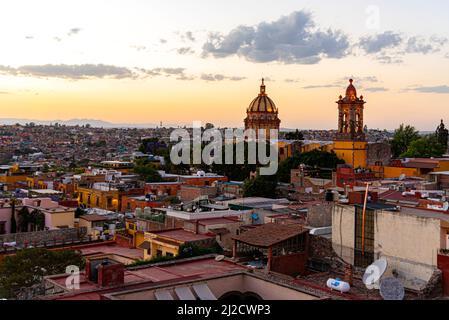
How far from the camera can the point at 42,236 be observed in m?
18.6

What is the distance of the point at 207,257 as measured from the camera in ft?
38.2

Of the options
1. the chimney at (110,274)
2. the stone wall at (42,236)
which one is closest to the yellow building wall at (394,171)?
the stone wall at (42,236)

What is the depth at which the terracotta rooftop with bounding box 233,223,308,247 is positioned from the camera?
11.8 m

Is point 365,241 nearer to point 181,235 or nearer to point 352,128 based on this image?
point 181,235

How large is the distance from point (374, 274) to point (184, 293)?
10.6ft

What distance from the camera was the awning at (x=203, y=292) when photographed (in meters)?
8.35

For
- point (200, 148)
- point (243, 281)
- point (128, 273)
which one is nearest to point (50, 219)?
point (128, 273)

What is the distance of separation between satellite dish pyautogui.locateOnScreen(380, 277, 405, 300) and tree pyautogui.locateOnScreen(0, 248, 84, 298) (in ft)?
25.5

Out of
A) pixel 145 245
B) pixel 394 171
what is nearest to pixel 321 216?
pixel 145 245

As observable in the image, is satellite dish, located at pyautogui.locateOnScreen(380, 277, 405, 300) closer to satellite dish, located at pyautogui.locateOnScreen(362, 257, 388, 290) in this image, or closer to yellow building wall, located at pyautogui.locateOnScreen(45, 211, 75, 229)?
satellite dish, located at pyautogui.locateOnScreen(362, 257, 388, 290)

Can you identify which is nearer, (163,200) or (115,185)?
(163,200)

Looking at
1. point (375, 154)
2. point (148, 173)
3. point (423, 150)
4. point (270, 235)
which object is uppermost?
point (423, 150)
